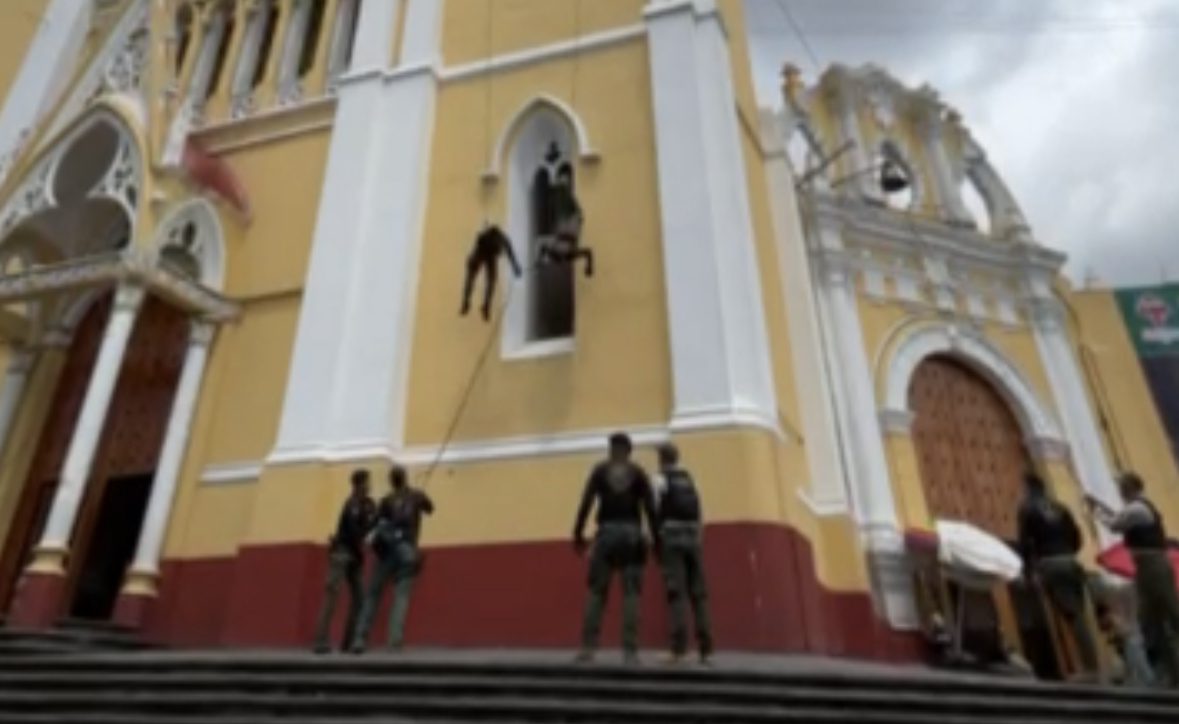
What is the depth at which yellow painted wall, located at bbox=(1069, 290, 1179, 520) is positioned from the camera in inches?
524

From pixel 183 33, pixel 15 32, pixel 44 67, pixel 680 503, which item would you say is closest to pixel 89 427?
pixel 680 503

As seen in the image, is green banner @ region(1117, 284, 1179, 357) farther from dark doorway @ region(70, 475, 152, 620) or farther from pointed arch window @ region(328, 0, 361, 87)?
dark doorway @ region(70, 475, 152, 620)

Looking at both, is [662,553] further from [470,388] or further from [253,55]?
[253,55]

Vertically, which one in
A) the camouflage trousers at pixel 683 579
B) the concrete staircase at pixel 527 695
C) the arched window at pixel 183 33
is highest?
the arched window at pixel 183 33

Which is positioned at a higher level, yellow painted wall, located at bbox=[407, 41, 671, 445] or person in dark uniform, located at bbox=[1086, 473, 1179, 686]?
yellow painted wall, located at bbox=[407, 41, 671, 445]

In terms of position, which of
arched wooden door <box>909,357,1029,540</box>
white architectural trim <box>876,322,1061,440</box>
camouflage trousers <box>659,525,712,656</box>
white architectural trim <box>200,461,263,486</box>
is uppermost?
white architectural trim <box>876,322,1061,440</box>

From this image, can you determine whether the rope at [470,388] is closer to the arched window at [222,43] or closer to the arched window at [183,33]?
the arched window at [222,43]

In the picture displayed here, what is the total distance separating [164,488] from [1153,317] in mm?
16016

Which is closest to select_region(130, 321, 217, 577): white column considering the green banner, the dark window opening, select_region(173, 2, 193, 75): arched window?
the dark window opening

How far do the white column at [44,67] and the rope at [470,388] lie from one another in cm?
881

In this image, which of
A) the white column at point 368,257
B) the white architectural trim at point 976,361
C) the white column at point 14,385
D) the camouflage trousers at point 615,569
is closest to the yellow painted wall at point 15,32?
the white column at point 14,385

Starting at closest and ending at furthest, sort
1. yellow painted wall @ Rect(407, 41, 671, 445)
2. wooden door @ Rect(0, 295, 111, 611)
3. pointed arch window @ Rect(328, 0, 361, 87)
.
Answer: yellow painted wall @ Rect(407, 41, 671, 445), wooden door @ Rect(0, 295, 111, 611), pointed arch window @ Rect(328, 0, 361, 87)

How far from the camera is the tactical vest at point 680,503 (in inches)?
236

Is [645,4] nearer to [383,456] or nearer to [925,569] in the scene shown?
[383,456]
